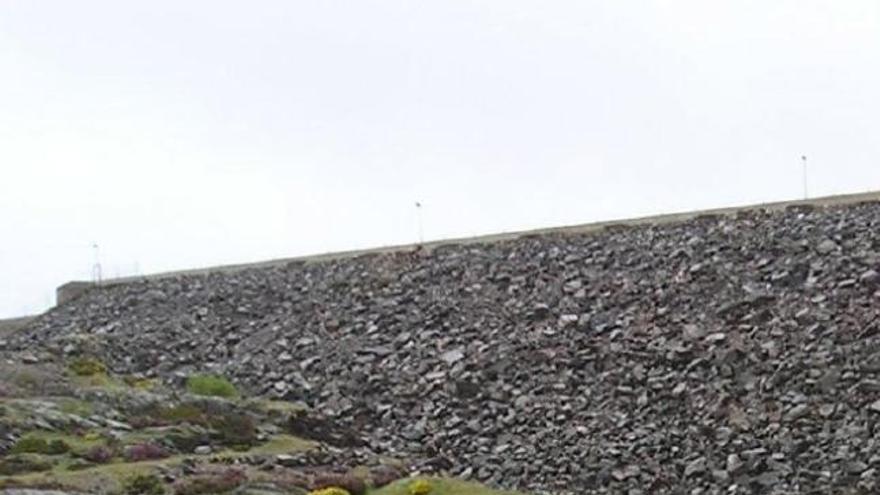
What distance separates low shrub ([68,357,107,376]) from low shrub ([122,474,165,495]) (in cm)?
1452

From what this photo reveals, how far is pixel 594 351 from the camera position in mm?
33031

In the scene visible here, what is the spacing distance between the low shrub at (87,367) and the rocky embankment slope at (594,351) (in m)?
1.29

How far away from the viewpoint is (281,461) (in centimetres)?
2862

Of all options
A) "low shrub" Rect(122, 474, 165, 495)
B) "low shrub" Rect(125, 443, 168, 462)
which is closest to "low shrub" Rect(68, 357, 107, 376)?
"low shrub" Rect(125, 443, 168, 462)

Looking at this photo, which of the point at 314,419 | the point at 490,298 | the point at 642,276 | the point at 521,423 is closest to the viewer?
the point at 521,423

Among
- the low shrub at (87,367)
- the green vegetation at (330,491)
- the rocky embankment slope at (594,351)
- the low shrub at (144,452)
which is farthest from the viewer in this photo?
the low shrub at (87,367)

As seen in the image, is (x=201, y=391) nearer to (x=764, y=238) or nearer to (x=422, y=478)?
(x=422, y=478)

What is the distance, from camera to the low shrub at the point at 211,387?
36.8 m

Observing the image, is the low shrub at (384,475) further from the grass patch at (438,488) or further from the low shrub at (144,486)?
the low shrub at (144,486)

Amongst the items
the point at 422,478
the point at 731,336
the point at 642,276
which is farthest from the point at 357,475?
the point at 642,276

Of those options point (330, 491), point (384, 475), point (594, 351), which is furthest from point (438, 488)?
point (594, 351)

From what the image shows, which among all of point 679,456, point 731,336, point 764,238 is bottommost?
point 679,456

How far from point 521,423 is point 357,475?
5.58 meters

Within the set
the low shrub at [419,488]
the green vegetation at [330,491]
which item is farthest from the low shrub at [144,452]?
the low shrub at [419,488]
